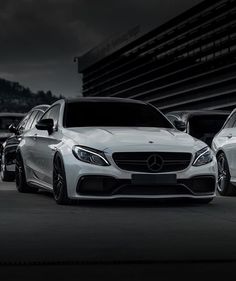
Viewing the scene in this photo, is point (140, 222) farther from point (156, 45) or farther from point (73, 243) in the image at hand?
point (156, 45)

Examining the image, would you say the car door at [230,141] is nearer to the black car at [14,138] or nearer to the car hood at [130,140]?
the car hood at [130,140]

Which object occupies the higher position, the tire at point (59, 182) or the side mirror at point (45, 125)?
the side mirror at point (45, 125)

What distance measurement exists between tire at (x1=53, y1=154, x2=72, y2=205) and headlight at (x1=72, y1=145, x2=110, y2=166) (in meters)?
0.33

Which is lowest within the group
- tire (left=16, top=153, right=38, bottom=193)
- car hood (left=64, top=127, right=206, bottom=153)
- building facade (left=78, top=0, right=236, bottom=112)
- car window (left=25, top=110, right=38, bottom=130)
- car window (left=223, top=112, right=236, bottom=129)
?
tire (left=16, top=153, right=38, bottom=193)

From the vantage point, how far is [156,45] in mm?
183000

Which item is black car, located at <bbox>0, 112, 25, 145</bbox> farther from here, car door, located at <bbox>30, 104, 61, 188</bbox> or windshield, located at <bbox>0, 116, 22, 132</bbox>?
car door, located at <bbox>30, 104, 61, 188</bbox>

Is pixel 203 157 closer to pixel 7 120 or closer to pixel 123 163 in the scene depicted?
pixel 123 163

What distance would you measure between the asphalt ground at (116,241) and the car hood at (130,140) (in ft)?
2.72

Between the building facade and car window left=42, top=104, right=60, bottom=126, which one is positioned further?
the building facade

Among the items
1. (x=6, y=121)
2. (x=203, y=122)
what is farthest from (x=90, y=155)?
(x=6, y=121)

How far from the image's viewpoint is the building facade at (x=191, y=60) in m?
144

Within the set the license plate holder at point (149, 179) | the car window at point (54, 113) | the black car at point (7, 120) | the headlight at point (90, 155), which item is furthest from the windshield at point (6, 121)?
the license plate holder at point (149, 179)

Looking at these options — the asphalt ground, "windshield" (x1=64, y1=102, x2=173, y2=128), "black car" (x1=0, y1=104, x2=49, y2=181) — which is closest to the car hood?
"windshield" (x1=64, y1=102, x2=173, y2=128)

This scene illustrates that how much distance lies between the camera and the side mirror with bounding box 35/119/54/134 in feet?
38.4
